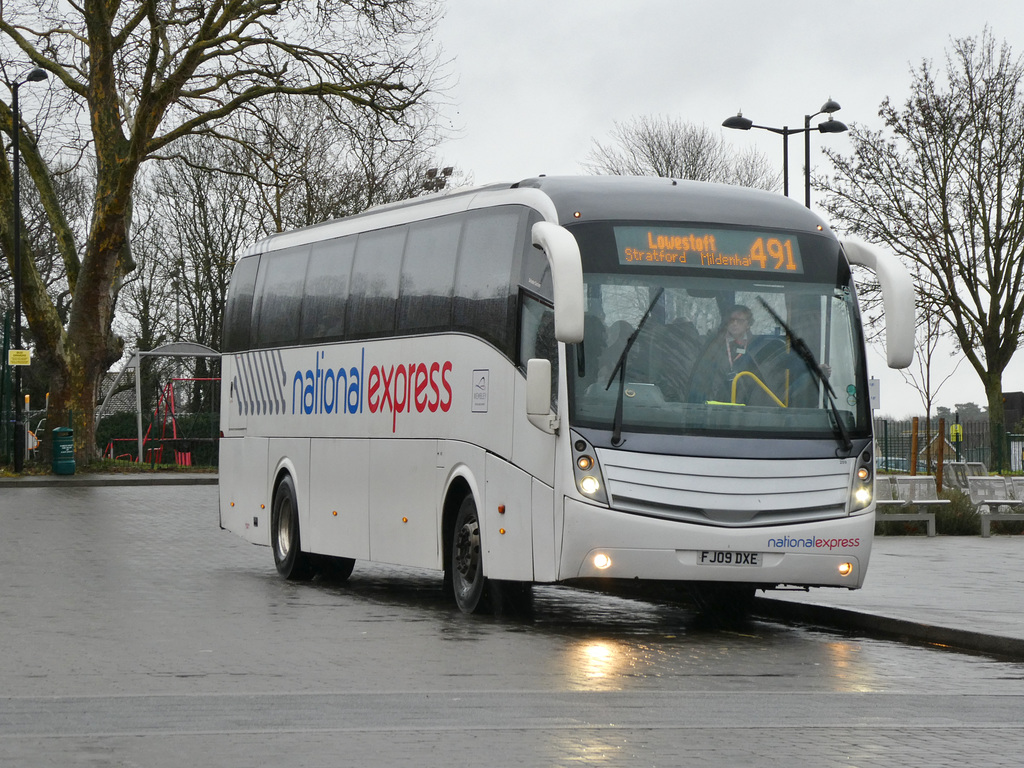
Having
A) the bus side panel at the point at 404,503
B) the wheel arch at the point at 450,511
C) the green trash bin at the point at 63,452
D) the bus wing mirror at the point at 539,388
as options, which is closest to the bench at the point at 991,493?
the bus side panel at the point at 404,503

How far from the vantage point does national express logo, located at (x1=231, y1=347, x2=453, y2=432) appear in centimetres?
1488

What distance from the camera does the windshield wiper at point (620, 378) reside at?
12.4m

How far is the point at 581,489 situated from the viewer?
12.3m

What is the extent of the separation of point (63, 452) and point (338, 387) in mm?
24887

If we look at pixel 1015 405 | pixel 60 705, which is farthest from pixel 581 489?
pixel 1015 405

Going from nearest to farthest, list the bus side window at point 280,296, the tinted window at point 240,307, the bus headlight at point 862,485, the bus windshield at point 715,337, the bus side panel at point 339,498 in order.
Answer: the bus windshield at point 715,337, the bus headlight at point 862,485, the bus side panel at point 339,498, the bus side window at point 280,296, the tinted window at point 240,307

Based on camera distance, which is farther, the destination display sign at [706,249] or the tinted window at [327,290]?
the tinted window at [327,290]

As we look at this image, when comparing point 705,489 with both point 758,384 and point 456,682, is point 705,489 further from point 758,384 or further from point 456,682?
point 456,682

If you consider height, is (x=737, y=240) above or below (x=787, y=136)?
below

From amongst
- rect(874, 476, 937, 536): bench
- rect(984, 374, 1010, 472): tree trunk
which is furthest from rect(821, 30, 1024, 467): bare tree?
rect(874, 476, 937, 536): bench

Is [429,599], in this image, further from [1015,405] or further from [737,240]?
[1015,405]

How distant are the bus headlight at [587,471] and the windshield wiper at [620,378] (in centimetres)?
19

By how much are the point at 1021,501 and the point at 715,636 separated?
15.8 metres

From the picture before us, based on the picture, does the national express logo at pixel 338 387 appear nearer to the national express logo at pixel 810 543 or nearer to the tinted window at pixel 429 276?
the tinted window at pixel 429 276
